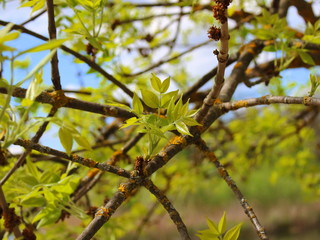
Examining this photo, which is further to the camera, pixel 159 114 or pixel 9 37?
pixel 159 114

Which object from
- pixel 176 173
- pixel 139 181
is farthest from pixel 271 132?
pixel 139 181

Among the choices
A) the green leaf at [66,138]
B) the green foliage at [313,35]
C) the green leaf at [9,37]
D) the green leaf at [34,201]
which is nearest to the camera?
the green leaf at [9,37]

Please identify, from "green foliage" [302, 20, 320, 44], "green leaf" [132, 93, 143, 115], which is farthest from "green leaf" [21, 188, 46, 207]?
"green foliage" [302, 20, 320, 44]

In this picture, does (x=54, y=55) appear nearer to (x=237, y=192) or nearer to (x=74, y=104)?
(x=74, y=104)

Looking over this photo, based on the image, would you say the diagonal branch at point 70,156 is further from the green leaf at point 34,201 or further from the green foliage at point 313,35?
the green foliage at point 313,35

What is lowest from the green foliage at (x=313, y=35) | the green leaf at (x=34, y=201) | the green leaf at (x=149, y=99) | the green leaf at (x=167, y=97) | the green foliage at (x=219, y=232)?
the green foliage at (x=219, y=232)

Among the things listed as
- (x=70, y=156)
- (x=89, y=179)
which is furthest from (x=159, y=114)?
(x=89, y=179)

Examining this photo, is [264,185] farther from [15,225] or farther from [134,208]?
[15,225]

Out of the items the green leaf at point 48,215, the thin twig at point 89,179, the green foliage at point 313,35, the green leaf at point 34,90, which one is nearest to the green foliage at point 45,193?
the green leaf at point 48,215

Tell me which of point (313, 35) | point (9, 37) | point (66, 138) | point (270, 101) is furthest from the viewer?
point (313, 35)

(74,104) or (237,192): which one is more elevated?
(74,104)

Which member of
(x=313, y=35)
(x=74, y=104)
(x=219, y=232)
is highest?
(x=313, y=35)
